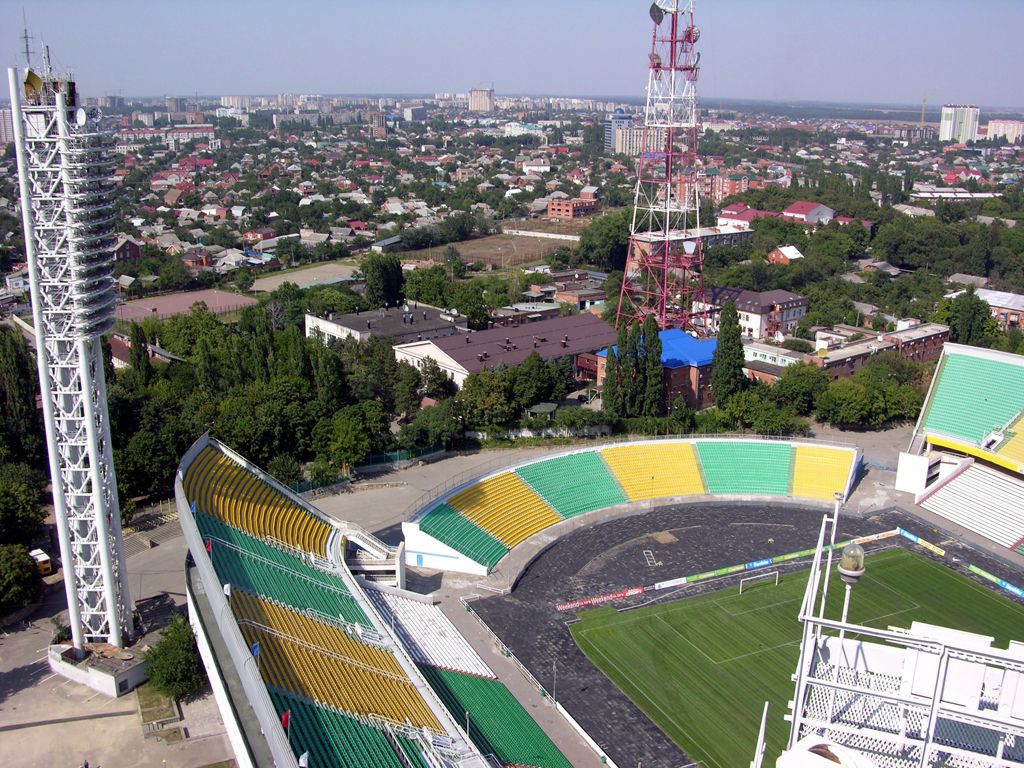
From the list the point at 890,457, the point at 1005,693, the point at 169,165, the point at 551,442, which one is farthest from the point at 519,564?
the point at 169,165

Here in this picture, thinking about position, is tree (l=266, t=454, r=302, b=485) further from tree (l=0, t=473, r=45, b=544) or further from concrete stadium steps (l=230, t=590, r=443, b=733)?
concrete stadium steps (l=230, t=590, r=443, b=733)

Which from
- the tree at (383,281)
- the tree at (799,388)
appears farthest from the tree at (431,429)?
the tree at (383,281)

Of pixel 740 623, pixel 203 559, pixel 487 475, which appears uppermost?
pixel 203 559

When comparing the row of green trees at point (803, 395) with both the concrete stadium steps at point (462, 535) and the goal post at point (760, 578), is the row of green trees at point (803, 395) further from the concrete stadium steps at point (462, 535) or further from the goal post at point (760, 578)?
the concrete stadium steps at point (462, 535)

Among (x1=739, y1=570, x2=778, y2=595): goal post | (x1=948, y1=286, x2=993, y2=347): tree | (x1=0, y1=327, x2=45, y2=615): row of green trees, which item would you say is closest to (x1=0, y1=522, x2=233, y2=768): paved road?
(x1=0, y1=327, x2=45, y2=615): row of green trees

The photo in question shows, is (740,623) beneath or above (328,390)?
beneath

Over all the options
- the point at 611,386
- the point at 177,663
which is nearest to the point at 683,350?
the point at 611,386

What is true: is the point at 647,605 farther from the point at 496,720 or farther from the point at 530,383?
the point at 530,383

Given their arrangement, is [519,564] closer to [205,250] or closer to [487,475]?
[487,475]
